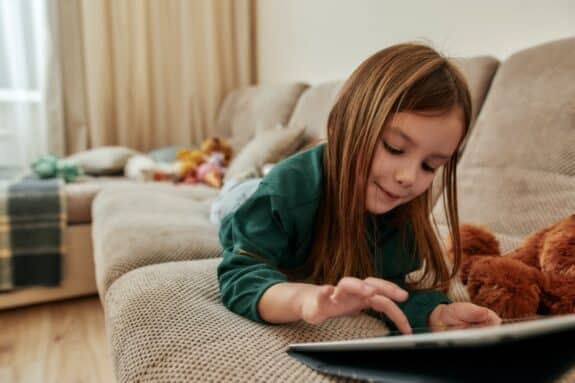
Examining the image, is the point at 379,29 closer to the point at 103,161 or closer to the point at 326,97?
the point at 326,97

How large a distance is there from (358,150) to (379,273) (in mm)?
245

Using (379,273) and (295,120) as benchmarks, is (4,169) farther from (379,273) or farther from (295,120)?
(379,273)

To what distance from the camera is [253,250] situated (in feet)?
2.23

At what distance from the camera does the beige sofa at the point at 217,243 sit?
0.51m

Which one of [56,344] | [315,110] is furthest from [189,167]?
[56,344]

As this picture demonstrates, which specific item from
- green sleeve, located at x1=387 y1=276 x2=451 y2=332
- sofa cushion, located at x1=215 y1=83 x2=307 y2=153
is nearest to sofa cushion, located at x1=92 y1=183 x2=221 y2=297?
green sleeve, located at x1=387 y1=276 x2=451 y2=332

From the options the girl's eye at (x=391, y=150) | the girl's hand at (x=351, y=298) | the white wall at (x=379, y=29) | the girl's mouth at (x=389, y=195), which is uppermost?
the white wall at (x=379, y=29)

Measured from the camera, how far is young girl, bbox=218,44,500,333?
0.63 m

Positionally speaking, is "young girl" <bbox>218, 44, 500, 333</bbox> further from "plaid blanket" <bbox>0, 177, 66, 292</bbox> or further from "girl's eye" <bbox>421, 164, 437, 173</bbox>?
"plaid blanket" <bbox>0, 177, 66, 292</bbox>

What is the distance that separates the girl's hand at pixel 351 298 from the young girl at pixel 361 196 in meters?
0.04

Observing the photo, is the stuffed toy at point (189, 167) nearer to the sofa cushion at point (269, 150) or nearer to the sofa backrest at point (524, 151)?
the sofa cushion at point (269, 150)

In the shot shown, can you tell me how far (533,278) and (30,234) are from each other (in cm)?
171

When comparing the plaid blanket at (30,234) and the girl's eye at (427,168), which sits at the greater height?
the girl's eye at (427,168)

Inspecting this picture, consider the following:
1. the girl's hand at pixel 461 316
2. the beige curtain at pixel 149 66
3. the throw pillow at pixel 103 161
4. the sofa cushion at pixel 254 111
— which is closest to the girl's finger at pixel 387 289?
the girl's hand at pixel 461 316
